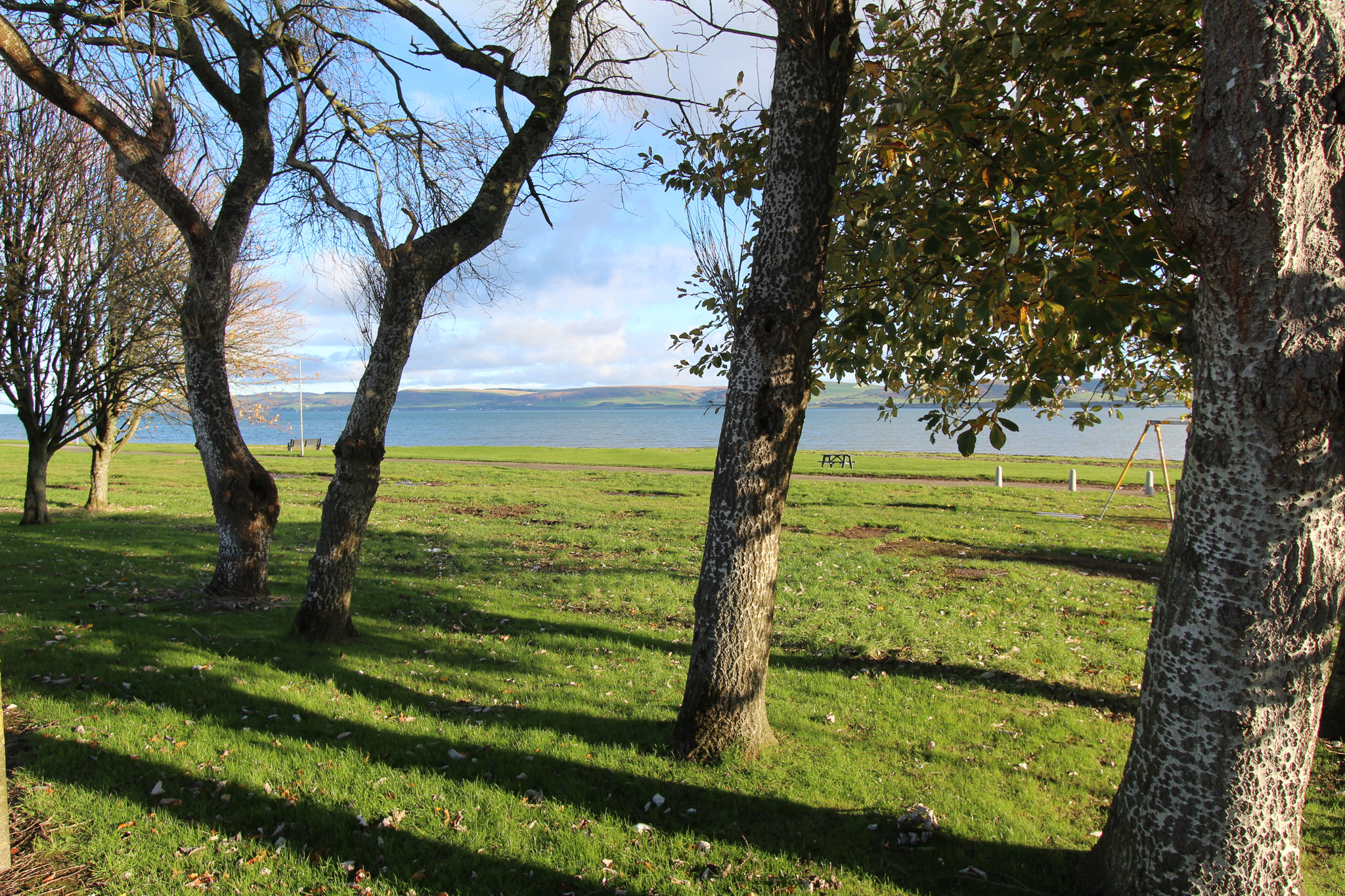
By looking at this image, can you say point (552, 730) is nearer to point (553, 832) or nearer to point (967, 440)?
point (553, 832)

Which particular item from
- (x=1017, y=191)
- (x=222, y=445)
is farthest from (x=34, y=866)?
(x=1017, y=191)

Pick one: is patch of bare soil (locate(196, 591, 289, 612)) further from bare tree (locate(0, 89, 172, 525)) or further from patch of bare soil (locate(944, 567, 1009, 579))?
patch of bare soil (locate(944, 567, 1009, 579))

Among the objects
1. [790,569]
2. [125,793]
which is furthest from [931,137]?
[790,569]

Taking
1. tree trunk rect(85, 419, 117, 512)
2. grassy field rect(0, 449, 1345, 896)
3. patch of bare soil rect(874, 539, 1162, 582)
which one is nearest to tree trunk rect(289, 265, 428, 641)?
grassy field rect(0, 449, 1345, 896)

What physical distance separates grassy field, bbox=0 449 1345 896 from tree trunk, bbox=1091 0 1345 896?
42.9 inches

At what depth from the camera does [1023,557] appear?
14125mm

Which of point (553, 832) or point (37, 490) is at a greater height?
point (37, 490)

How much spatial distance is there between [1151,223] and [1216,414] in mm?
1519

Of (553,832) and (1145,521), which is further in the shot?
(1145,521)

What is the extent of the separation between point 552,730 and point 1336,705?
652 cm

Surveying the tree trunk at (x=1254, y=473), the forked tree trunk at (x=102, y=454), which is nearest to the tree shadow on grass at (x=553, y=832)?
the tree trunk at (x=1254, y=473)

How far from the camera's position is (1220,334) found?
3.06 meters

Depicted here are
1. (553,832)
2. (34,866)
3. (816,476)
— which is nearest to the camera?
(34,866)

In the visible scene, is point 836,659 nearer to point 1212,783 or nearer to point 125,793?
point 1212,783
